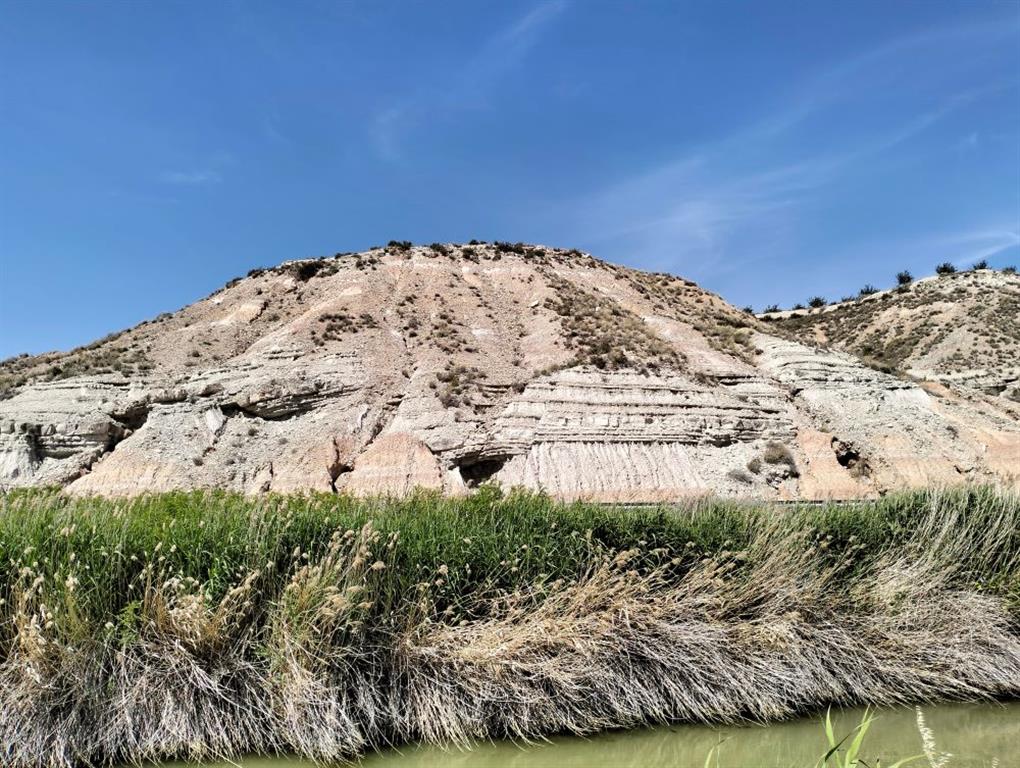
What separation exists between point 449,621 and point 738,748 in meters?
3.72

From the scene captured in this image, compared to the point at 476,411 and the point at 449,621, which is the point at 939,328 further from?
the point at 449,621

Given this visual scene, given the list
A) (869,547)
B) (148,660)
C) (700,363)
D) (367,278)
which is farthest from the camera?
(367,278)

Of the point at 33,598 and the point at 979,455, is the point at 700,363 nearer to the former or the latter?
the point at 979,455

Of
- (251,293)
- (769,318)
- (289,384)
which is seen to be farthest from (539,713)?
(769,318)

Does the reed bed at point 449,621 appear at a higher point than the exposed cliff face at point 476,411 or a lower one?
lower

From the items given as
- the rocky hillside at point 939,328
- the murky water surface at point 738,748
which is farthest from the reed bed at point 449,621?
the rocky hillside at point 939,328

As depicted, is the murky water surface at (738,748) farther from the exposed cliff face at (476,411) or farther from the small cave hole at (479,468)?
the small cave hole at (479,468)

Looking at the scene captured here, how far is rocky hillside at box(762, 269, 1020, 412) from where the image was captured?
49625 mm

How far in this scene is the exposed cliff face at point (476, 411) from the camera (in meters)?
25.6

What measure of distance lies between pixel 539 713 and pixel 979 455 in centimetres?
2719

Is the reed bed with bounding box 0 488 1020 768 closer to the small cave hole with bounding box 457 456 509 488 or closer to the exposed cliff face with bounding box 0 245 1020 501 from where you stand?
the exposed cliff face with bounding box 0 245 1020 501

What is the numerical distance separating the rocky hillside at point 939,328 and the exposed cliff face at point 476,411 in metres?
15.1

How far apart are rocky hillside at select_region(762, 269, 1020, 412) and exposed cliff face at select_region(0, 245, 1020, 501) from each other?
1508cm

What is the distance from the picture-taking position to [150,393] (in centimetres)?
2838
